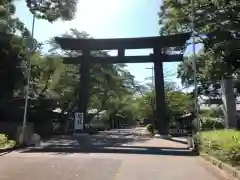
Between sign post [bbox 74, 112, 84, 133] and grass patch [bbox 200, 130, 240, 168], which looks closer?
grass patch [bbox 200, 130, 240, 168]

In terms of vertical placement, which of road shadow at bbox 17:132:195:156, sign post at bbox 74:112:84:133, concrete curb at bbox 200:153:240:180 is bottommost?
concrete curb at bbox 200:153:240:180

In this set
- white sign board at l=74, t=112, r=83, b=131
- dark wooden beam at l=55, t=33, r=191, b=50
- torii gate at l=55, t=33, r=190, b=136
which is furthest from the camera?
white sign board at l=74, t=112, r=83, b=131

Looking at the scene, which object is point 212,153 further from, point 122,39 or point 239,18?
point 122,39

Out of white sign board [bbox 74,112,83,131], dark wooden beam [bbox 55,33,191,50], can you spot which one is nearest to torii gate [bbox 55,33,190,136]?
dark wooden beam [bbox 55,33,191,50]

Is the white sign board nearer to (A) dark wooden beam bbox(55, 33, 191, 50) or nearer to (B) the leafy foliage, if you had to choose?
(A) dark wooden beam bbox(55, 33, 191, 50)

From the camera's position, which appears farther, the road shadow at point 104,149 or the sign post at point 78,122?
the sign post at point 78,122

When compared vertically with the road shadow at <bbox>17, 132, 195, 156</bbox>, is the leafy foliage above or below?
above

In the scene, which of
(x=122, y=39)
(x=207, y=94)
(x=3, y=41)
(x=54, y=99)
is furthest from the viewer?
(x=207, y=94)

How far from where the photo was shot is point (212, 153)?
15.9m

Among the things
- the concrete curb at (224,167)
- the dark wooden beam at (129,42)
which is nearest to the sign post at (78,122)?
the dark wooden beam at (129,42)

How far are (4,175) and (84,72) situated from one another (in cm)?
2343

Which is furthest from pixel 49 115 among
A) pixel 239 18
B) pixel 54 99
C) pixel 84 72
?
pixel 239 18

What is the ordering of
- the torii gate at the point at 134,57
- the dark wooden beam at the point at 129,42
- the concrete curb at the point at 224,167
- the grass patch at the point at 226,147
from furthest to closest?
the torii gate at the point at 134,57 < the dark wooden beam at the point at 129,42 < the grass patch at the point at 226,147 < the concrete curb at the point at 224,167

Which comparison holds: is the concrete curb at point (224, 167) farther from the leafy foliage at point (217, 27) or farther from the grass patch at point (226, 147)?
the leafy foliage at point (217, 27)
